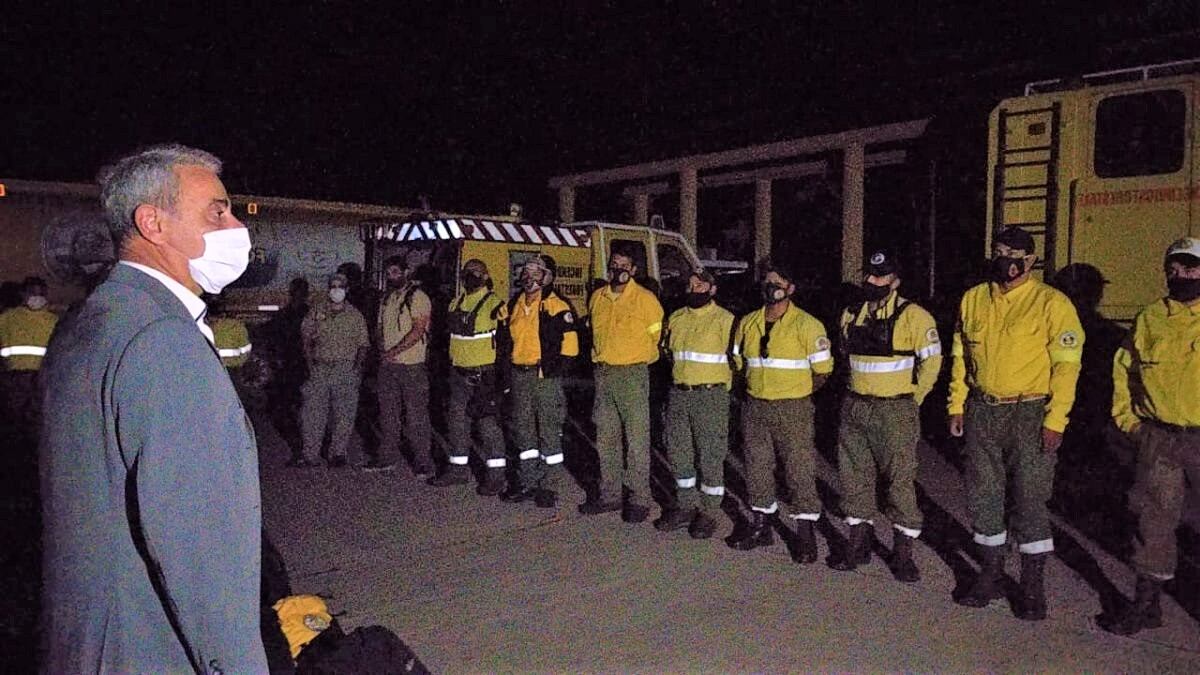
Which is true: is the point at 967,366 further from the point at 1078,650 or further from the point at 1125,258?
the point at 1125,258

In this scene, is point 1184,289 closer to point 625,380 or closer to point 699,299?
point 699,299

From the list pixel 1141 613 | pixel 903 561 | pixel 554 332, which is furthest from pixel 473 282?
pixel 1141 613

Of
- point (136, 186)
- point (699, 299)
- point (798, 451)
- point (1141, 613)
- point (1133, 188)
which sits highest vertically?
point (1133, 188)

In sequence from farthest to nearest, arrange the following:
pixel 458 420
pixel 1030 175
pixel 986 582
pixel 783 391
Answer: pixel 458 420
pixel 1030 175
pixel 783 391
pixel 986 582

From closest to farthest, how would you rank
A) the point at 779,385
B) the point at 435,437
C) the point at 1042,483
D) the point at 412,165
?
the point at 1042,483 → the point at 779,385 → the point at 435,437 → the point at 412,165

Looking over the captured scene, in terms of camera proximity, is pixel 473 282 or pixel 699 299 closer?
pixel 699 299

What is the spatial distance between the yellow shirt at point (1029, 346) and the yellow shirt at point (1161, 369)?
12.4 inches

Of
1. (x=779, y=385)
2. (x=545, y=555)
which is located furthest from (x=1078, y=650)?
(x=545, y=555)

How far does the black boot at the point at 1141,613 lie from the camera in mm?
4707

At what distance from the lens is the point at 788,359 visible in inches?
241

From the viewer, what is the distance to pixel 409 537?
665 cm

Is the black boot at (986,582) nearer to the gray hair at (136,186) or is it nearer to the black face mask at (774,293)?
the black face mask at (774,293)

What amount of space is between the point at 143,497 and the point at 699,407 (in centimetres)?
525

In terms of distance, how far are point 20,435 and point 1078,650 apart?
8.33 meters
